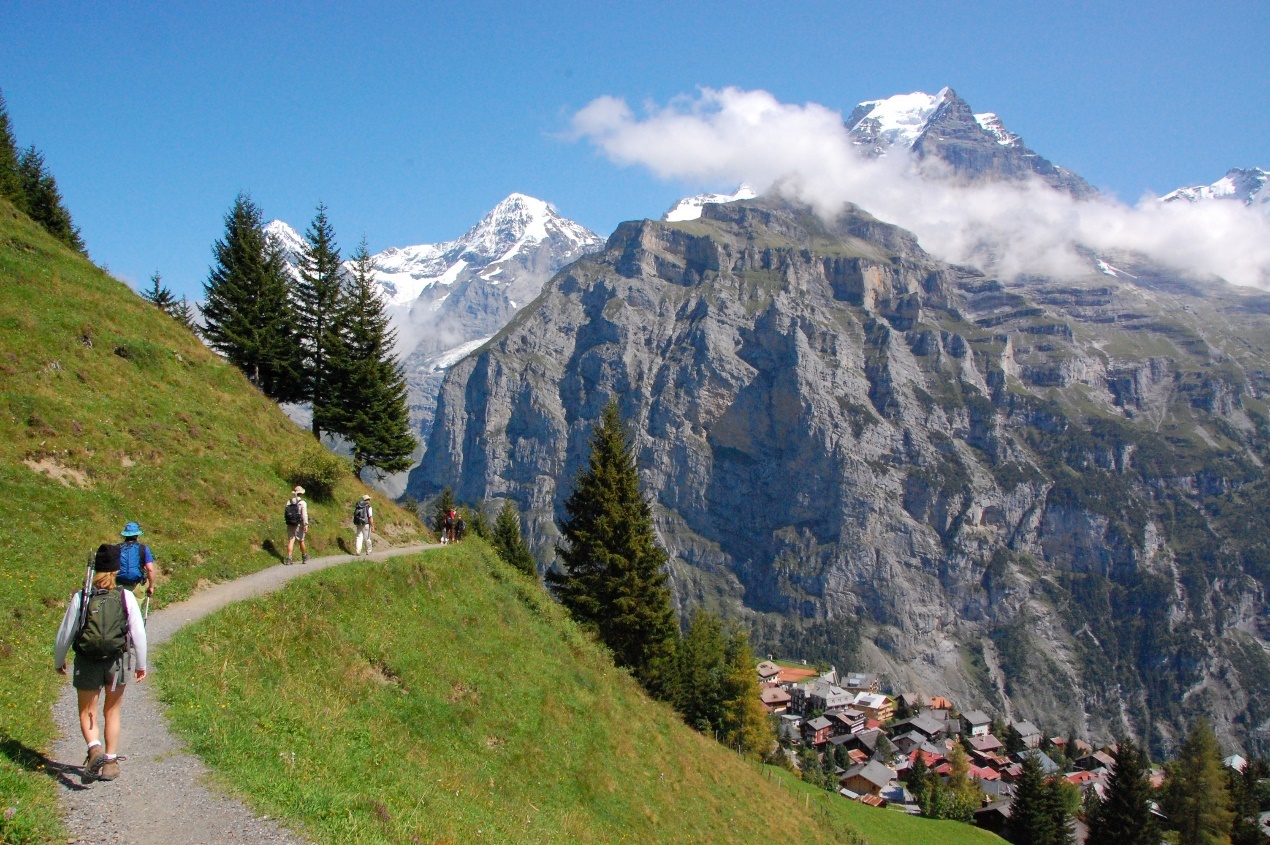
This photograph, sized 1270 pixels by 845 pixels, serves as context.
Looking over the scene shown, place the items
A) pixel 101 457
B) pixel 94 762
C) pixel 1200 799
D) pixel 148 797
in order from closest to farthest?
1. pixel 148 797
2. pixel 94 762
3. pixel 101 457
4. pixel 1200 799

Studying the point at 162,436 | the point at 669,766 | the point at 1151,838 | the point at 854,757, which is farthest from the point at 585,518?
the point at 854,757

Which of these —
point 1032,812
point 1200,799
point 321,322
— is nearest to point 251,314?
point 321,322

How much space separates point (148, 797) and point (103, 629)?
2.14 m

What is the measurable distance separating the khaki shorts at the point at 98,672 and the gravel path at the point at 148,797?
3.11 ft

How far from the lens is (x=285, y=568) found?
72.7ft

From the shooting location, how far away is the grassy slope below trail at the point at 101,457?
14688 millimetres

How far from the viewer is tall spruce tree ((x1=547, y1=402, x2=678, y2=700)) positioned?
3797cm

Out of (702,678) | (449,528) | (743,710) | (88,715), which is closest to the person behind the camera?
(88,715)

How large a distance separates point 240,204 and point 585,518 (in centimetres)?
2939

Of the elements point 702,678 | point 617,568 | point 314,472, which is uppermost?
point 314,472

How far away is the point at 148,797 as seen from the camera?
29.7 ft

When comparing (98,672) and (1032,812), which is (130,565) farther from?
(1032,812)

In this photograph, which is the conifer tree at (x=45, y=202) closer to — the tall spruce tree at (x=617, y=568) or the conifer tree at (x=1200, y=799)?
the tall spruce tree at (x=617, y=568)

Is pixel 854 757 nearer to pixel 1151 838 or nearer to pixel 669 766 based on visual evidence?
pixel 1151 838
